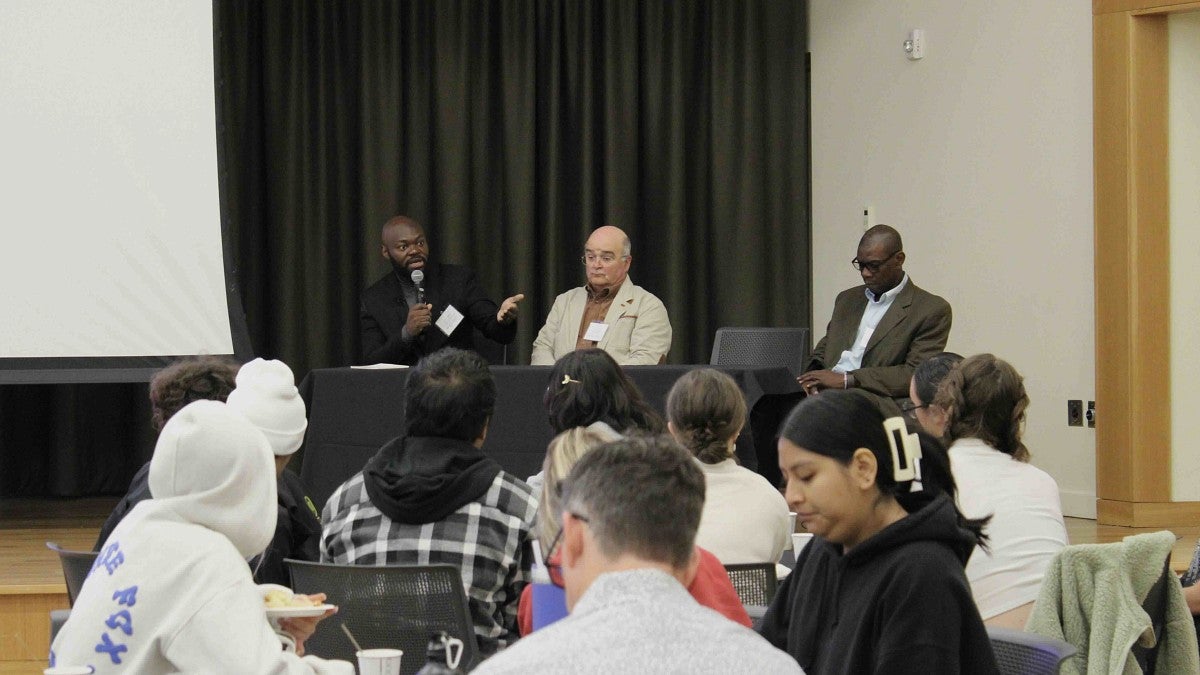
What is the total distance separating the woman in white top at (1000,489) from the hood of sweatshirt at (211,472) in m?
1.31

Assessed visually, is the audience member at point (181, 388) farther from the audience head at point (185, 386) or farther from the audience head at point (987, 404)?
the audience head at point (987, 404)

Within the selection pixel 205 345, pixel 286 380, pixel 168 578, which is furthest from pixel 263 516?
pixel 205 345

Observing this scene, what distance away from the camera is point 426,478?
97.7 inches

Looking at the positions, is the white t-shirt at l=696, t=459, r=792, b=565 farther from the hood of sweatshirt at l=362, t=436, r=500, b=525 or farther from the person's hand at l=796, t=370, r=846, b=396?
the person's hand at l=796, t=370, r=846, b=396

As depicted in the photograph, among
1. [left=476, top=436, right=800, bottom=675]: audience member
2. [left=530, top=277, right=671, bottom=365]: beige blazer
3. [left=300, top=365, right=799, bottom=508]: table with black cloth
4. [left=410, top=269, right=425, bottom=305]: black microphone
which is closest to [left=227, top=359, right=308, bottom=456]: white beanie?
[left=476, top=436, right=800, bottom=675]: audience member

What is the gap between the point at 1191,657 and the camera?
8.14 feet

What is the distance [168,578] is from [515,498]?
2.90 feet

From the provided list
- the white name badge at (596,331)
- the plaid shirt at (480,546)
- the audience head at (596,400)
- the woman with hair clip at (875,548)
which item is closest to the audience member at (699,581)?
the woman with hair clip at (875,548)

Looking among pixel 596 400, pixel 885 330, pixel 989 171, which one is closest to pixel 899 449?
pixel 596 400

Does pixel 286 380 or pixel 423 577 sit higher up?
pixel 286 380

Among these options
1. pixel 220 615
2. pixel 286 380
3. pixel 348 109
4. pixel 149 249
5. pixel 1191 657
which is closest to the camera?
pixel 220 615

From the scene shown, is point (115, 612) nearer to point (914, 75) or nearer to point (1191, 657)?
point (1191, 657)

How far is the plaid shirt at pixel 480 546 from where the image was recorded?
2467 millimetres

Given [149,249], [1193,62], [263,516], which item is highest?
[1193,62]
